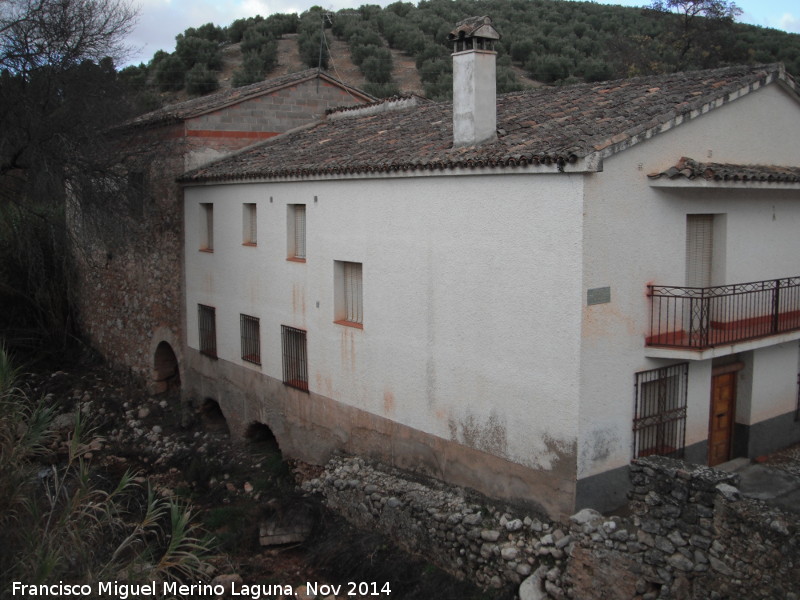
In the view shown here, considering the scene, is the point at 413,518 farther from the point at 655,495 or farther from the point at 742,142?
the point at 742,142

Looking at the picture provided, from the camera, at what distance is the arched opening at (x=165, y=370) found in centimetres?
1745

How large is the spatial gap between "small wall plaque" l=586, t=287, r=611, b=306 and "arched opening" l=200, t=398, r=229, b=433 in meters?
9.30

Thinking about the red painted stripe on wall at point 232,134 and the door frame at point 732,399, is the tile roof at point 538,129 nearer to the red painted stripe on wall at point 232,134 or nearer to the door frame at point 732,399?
the red painted stripe on wall at point 232,134

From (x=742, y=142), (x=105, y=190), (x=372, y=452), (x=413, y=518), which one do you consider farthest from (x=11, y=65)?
(x=742, y=142)

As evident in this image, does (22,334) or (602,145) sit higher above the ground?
(602,145)

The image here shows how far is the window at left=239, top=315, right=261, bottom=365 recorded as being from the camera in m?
14.5

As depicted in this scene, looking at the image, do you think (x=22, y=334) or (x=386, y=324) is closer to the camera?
(x=386, y=324)

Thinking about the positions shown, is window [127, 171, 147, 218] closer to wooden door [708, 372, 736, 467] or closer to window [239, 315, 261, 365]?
window [239, 315, 261, 365]

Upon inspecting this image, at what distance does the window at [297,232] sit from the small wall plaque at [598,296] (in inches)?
226

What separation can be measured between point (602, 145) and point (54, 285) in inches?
613

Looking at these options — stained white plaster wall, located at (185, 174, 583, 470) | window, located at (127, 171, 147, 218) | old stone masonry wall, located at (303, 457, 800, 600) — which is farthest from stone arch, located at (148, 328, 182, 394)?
old stone masonry wall, located at (303, 457, 800, 600)

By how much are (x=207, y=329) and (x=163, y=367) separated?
2.26m

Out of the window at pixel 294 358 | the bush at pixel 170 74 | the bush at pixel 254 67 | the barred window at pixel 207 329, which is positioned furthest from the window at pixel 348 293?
the bush at pixel 170 74

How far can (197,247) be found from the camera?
15.9 m
